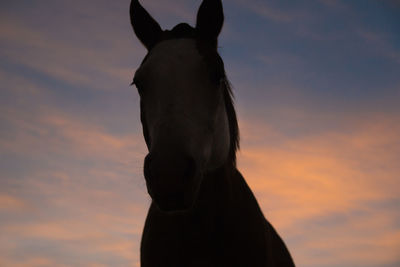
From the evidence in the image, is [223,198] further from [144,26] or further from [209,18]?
[144,26]

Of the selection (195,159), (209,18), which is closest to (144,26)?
(209,18)

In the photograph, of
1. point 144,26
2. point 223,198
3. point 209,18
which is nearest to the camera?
point 223,198

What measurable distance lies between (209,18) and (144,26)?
79 cm

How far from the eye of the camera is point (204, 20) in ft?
13.5

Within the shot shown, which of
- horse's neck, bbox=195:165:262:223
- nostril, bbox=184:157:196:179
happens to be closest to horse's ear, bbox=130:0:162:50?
horse's neck, bbox=195:165:262:223

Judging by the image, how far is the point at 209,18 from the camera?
4113 mm

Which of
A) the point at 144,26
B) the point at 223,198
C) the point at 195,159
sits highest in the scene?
the point at 144,26

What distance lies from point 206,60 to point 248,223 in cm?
166

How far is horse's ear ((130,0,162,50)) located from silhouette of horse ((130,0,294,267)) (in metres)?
0.25

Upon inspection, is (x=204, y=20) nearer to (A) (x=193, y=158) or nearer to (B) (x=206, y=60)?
(B) (x=206, y=60)

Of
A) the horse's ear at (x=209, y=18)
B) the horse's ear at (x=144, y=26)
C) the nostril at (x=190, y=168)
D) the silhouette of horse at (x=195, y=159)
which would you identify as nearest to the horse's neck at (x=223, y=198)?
the silhouette of horse at (x=195, y=159)

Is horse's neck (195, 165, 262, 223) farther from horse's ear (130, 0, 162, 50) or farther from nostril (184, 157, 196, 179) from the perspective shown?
horse's ear (130, 0, 162, 50)

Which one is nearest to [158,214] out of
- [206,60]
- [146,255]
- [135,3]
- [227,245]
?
[146,255]

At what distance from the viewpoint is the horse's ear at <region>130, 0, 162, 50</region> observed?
4305 mm
